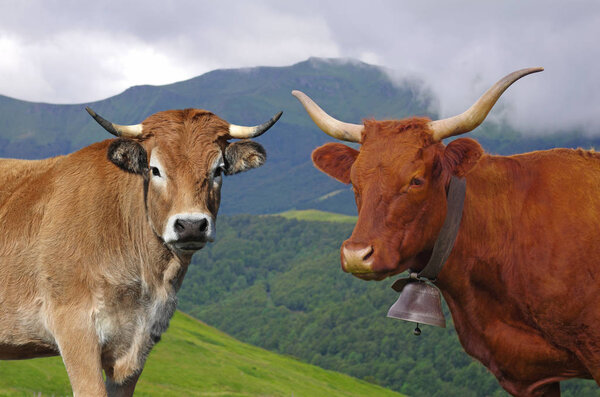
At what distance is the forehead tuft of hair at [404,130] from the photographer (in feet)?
24.2

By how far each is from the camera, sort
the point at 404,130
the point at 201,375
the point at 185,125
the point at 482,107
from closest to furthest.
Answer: the point at 482,107, the point at 404,130, the point at 185,125, the point at 201,375

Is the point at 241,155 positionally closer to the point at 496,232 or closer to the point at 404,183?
the point at 404,183

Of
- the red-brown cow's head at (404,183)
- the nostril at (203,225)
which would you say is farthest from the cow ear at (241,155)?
the red-brown cow's head at (404,183)

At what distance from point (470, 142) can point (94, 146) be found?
5.03 meters

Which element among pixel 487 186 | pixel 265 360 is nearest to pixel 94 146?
pixel 487 186

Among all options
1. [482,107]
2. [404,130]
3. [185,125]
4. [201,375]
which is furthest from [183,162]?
[201,375]

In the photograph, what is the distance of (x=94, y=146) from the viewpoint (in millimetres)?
9227

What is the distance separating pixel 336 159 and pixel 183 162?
185cm

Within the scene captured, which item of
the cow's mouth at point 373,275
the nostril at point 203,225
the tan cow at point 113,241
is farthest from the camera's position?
the tan cow at point 113,241

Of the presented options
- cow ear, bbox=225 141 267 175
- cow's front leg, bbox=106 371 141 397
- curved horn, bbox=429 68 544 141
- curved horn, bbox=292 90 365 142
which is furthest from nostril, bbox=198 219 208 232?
curved horn, bbox=429 68 544 141

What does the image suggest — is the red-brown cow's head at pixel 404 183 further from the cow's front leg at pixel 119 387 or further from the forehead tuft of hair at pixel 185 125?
the cow's front leg at pixel 119 387

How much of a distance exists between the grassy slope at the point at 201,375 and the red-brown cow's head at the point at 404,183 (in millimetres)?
26812

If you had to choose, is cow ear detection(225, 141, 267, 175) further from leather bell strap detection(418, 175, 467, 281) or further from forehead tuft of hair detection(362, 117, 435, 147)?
leather bell strap detection(418, 175, 467, 281)

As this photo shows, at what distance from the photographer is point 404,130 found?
746 cm
